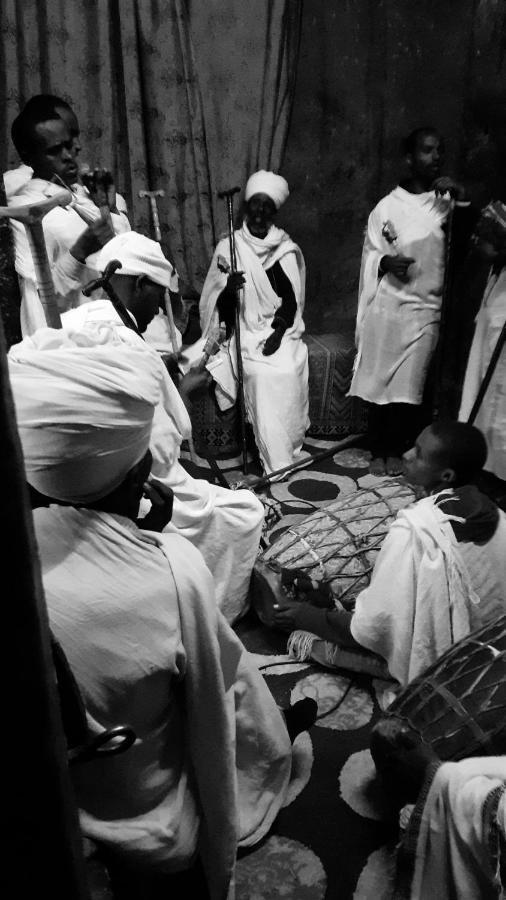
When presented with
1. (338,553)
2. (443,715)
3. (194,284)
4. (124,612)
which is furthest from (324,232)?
(124,612)

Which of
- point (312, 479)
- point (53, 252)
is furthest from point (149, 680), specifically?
point (312, 479)

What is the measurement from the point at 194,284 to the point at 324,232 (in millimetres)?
1251

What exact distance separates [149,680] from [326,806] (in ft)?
3.82

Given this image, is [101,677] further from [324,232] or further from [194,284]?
[324,232]

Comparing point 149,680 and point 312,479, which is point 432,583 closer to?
point 149,680

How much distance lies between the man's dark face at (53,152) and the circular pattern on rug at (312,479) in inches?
86.2

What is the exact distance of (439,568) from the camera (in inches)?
92.7

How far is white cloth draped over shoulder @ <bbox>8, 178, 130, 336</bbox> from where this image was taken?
3672 millimetres

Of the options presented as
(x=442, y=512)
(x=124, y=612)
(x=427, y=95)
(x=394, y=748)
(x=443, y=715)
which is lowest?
(x=394, y=748)

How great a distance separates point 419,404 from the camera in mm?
4906

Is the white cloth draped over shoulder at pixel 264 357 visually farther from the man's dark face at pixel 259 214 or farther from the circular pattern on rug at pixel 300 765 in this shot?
the circular pattern on rug at pixel 300 765

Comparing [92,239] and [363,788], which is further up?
[92,239]

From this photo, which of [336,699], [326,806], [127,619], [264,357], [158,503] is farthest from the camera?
[264,357]

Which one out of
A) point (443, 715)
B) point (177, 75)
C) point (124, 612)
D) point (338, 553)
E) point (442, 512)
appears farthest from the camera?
point (177, 75)
